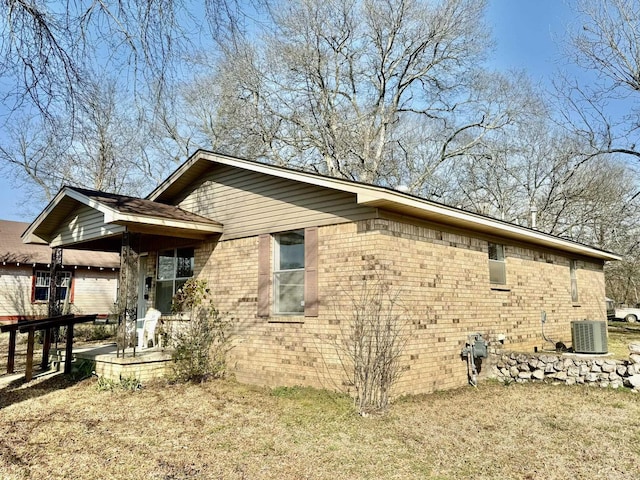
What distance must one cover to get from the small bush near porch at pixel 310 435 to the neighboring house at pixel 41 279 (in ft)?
44.4

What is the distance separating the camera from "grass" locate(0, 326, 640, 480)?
187 inches

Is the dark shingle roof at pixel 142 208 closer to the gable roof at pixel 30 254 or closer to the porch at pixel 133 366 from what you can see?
the porch at pixel 133 366

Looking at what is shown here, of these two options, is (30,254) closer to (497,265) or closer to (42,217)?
(42,217)

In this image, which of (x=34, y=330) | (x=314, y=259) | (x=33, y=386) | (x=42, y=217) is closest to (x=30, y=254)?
(x=42, y=217)

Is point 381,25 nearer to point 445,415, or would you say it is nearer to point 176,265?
point 176,265

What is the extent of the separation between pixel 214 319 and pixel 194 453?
4362 mm

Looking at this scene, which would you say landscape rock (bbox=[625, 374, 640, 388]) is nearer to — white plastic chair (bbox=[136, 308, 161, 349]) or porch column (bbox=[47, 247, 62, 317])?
white plastic chair (bbox=[136, 308, 161, 349])

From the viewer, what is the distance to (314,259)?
8016mm

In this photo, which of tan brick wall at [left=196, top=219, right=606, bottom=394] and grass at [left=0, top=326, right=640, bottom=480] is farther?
tan brick wall at [left=196, top=219, right=606, bottom=394]

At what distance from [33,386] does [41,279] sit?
1456cm

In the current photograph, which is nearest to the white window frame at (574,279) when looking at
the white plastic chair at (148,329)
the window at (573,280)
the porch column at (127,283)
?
the window at (573,280)

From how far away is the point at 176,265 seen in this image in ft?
35.8

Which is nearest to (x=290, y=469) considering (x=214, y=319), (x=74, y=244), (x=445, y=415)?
(x=445, y=415)

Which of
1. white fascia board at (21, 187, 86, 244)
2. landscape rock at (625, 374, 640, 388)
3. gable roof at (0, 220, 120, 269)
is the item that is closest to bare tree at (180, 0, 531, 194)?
gable roof at (0, 220, 120, 269)
